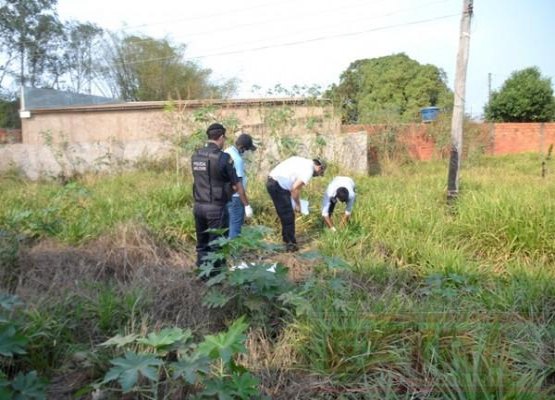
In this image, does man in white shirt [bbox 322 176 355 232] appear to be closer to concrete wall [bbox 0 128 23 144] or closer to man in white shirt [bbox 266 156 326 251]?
man in white shirt [bbox 266 156 326 251]

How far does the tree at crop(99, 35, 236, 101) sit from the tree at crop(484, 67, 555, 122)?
1664 cm

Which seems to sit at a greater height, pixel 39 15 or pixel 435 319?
pixel 39 15

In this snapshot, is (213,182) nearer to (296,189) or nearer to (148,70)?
(296,189)

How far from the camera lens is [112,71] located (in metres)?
33.1

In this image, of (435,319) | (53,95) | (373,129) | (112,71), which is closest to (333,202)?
(435,319)

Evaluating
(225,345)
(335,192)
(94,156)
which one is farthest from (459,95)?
(94,156)

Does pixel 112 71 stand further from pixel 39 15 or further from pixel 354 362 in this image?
pixel 354 362

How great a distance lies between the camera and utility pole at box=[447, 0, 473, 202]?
719 cm

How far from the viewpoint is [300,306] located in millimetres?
2883

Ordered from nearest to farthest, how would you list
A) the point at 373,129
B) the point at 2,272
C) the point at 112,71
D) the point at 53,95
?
the point at 2,272 < the point at 373,129 < the point at 53,95 < the point at 112,71

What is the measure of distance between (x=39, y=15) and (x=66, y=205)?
28887 millimetres

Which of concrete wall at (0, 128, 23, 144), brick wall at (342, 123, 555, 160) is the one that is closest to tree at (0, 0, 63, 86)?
concrete wall at (0, 128, 23, 144)

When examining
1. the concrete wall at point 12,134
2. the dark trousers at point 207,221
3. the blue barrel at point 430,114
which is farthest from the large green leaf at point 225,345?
the concrete wall at point 12,134

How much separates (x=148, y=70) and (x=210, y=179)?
28.8m
